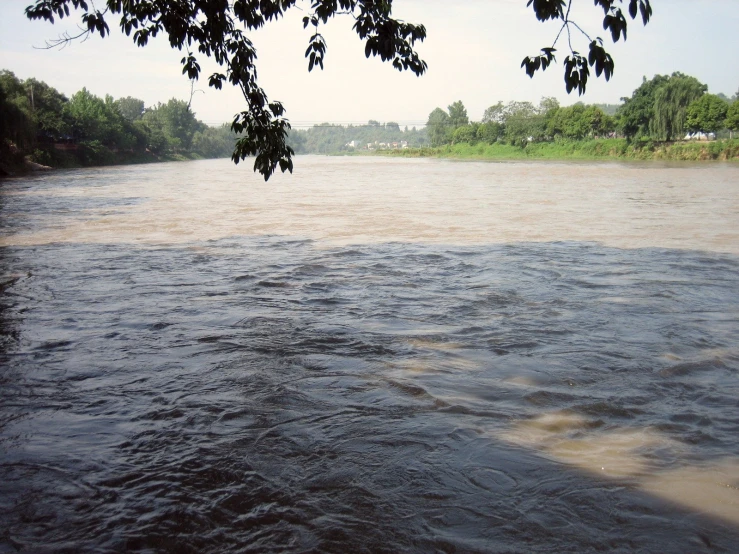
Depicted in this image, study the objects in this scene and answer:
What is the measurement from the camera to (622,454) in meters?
3.39

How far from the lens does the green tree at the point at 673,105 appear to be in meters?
54.9

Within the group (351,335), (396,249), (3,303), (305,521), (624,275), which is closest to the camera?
(305,521)

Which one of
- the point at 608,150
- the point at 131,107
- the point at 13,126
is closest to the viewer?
the point at 13,126

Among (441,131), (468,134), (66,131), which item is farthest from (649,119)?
(441,131)

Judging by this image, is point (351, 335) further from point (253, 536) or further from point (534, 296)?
point (253, 536)

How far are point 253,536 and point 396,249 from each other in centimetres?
812

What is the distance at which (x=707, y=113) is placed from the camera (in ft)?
173

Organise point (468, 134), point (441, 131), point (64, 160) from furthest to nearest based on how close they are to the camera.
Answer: point (441, 131) < point (468, 134) < point (64, 160)

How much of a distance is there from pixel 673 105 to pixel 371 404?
194 ft

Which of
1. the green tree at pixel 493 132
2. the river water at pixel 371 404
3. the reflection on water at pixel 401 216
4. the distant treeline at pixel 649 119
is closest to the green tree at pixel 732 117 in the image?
the distant treeline at pixel 649 119

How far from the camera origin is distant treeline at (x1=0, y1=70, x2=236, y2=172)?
39938 millimetres

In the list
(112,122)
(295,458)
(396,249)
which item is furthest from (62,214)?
(112,122)

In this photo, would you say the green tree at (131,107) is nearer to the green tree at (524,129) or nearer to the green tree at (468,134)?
the green tree at (468,134)

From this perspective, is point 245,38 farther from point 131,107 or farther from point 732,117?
point 131,107
